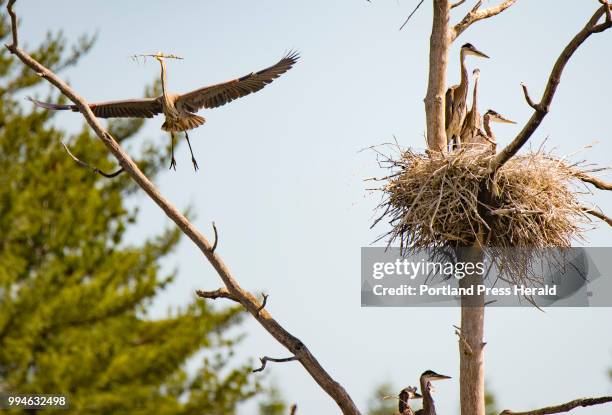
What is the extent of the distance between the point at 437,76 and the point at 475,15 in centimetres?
64

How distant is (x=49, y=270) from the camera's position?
18.0m

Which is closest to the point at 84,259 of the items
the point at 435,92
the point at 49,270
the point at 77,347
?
the point at 49,270

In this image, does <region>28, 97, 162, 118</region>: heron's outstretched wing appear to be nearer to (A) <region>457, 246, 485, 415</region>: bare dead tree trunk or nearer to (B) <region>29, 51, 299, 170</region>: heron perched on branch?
(B) <region>29, 51, 299, 170</region>: heron perched on branch

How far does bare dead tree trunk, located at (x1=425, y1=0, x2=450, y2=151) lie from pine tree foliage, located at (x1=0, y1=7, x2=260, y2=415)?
12.2 m

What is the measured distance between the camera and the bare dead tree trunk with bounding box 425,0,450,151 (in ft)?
19.2

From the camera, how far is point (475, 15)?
6262mm

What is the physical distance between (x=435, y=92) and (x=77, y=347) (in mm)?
12804

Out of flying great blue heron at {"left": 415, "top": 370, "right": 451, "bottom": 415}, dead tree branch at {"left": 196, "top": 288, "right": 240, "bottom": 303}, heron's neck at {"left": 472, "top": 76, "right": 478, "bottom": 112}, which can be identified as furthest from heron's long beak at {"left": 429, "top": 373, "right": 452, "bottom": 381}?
heron's neck at {"left": 472, "top": 76, "right": 478, "bottom": 112}

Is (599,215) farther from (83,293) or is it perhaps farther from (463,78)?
(83,293)

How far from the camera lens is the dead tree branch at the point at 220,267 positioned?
203 inches

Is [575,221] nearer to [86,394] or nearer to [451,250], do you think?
[451,250]

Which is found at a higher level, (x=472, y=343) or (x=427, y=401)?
(x=472, y=343)

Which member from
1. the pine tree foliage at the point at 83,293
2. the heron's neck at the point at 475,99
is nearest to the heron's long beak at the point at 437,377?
the heron's neck at the point at 475,99

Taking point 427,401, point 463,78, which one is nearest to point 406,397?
point 427,401
